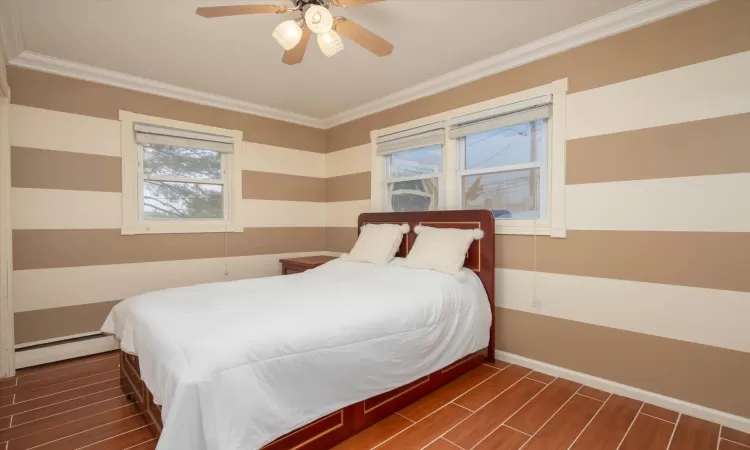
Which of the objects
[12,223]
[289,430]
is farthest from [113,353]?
[289,430]

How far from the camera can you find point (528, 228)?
8.98ft

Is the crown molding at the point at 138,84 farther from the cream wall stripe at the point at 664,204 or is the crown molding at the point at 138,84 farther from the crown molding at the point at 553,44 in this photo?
the cream wall stripe at the point at 664,204

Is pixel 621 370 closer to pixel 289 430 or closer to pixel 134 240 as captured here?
pixel 289 430

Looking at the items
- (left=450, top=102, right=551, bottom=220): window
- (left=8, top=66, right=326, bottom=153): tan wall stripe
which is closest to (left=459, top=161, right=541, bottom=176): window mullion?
(left=450, top=102, right=551, bottom=220): window

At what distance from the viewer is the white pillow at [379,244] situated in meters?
3.20

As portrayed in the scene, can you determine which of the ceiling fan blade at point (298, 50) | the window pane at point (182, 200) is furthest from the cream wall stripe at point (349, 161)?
the ceiling fan blade at point (298, 50)

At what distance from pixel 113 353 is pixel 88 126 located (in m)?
1.93

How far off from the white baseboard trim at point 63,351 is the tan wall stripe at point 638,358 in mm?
3362

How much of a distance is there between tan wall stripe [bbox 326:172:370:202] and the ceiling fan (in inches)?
81.3

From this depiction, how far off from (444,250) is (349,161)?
194cm

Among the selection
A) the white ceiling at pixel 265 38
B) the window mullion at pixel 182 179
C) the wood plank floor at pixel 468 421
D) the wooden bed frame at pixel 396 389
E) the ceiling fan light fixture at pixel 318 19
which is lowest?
the wood plank floor at pixel 468 421

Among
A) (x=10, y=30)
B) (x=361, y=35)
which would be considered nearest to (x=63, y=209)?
(x=10, y=30)

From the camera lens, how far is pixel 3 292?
8.55 feet

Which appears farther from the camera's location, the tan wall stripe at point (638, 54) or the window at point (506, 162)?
the window at point (506, 162)
